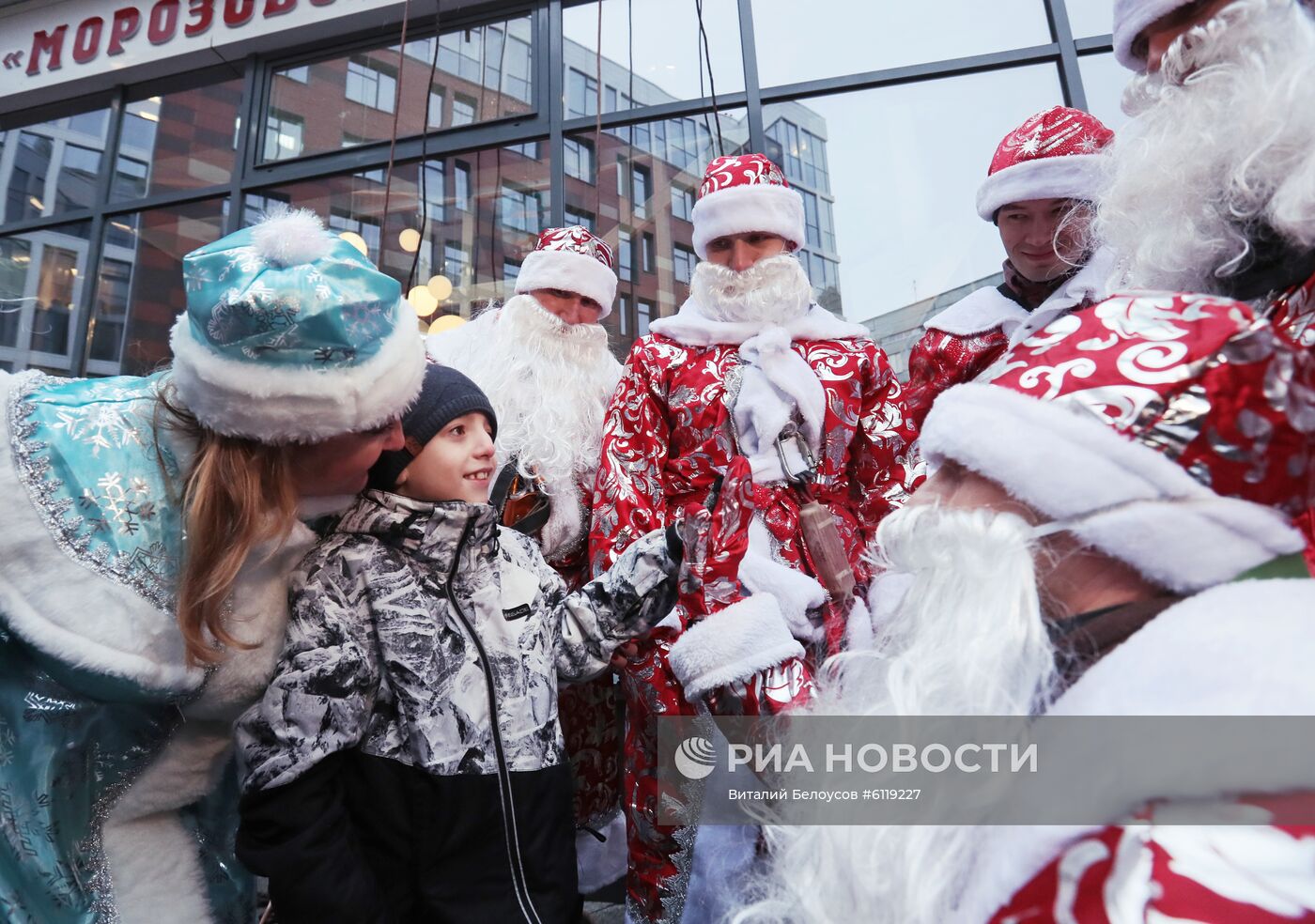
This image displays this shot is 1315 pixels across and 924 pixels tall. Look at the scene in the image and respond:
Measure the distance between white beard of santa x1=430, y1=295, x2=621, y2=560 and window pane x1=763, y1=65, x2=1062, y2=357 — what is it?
6.13ft

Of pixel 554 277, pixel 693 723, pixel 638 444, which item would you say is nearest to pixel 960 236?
pixel 554 277

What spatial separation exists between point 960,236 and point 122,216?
5589mm

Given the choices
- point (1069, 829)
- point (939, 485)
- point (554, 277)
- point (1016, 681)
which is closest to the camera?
point (1069, 829)

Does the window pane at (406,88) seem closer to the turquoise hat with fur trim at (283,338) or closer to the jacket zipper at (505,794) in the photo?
the turquoise hat with fur trim at (283,338)

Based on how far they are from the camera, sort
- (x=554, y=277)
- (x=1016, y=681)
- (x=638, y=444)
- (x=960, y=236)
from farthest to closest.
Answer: (x=960, y=236), (x=554, y=277), (x=638, y=444), (x=1016, y=681)

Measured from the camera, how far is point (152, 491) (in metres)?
1.22

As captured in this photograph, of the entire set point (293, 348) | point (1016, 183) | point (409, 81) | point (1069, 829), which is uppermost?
point (409, 81)

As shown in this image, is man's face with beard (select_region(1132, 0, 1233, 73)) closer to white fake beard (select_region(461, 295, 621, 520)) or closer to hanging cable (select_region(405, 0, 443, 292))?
white fake beard (select_region(461, 295, 621, 520))

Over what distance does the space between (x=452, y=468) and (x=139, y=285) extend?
5.07 metres

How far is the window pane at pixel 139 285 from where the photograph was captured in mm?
5297

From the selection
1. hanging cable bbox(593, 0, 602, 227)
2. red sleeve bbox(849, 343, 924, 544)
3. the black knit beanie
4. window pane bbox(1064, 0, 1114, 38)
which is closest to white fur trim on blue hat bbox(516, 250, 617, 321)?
red sleeve bbox(849, 343, 924, 544)

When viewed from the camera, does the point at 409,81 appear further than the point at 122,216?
No

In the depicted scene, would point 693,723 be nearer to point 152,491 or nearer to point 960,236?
point 152,491

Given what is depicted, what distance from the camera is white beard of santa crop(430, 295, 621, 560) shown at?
243 cm
